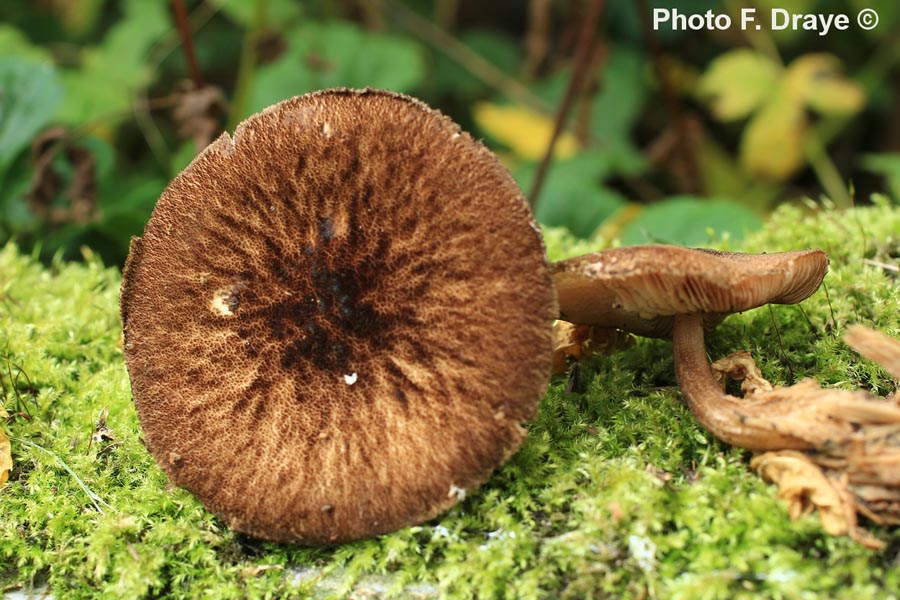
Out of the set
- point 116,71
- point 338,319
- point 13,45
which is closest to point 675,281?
point 338,319

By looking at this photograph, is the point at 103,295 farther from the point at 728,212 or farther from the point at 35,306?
the point at 728,212

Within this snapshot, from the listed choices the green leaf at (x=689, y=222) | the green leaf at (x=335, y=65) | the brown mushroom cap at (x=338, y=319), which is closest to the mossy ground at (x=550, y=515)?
the brown mushroom cap at (x=338, y=319)

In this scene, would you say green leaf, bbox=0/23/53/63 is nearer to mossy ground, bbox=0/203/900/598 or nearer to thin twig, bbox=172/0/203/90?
thin twig, bbox=172/0/203/90

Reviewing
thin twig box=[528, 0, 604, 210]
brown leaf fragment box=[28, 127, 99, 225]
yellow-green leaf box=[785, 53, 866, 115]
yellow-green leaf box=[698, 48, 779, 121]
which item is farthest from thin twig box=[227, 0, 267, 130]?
yellow-green leaf box=[785, 53, 866, 115]

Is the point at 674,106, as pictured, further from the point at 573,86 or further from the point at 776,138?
the point at 573,86

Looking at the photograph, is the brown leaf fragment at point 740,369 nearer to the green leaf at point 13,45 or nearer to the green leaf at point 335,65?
the green leaf at point 335,65

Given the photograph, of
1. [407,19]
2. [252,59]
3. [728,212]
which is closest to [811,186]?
[728,212]
